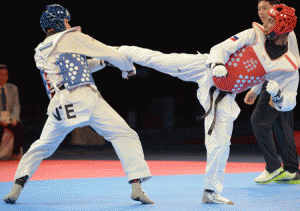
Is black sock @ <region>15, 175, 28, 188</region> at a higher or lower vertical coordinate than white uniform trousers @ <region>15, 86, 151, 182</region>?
lower

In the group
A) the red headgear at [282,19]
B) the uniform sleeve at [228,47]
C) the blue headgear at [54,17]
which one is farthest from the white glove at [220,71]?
the blue headgear at [54,17]

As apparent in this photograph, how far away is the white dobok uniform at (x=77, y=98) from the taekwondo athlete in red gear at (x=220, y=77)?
0.37 meters

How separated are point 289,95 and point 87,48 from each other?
1744 mm

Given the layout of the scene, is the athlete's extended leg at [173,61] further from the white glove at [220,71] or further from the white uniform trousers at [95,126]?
the white uniform trousers at [95,126]

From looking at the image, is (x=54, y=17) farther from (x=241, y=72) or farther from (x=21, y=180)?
(x=241, y=72)

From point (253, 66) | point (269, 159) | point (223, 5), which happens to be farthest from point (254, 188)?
point (223, 5)

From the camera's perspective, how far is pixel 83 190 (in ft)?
14.1

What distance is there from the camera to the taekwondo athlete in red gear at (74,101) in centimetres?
349

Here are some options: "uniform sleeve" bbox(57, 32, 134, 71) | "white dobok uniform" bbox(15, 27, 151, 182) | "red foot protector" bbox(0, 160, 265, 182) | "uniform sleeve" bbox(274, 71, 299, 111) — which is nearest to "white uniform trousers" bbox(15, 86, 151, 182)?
"white dobok uniform" bbox(15, 27, 151, 182)

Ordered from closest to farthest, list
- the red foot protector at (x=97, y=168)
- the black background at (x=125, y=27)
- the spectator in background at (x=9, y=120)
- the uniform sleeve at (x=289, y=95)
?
the uniform sleeve at (x=289, y=95) → the red foot protector at (x=97, y=168) → the spectator in background at (x=9, y=120) → the black background at (x=125, y=27)

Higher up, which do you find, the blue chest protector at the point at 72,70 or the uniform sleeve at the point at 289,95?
the blue chest protector at the point at 72,70

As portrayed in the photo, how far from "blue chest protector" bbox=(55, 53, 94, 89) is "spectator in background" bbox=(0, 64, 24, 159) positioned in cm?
409

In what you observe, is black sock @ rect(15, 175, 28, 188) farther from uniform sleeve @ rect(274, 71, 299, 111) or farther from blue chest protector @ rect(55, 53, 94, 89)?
uniform sleeve @ rect(274, 71, 299, 111)

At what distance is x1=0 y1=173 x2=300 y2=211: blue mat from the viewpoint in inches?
Answer: 135
